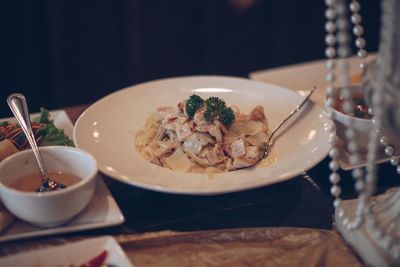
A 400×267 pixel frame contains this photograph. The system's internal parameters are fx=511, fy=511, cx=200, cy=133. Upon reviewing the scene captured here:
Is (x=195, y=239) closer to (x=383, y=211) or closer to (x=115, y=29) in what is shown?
(x=383, y=211)

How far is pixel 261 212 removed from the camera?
4.91 feet

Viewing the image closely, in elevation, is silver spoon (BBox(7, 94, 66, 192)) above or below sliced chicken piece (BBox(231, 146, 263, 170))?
above

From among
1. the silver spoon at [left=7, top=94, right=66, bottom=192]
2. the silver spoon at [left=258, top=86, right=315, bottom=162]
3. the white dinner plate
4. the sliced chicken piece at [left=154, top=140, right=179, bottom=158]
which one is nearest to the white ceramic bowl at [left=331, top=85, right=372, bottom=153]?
the white dinner plate

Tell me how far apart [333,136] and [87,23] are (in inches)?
102

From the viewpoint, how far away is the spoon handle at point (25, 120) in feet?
4.71

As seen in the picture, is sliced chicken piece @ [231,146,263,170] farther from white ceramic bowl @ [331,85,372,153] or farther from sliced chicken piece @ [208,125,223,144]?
white ceramic bowl @ [331,85,372,153]

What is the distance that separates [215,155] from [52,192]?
0.56 m

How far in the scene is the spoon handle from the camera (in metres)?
1.44

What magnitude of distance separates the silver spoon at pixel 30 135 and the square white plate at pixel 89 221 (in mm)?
101

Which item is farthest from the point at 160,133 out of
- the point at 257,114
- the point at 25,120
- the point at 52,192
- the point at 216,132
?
the point at 52,192

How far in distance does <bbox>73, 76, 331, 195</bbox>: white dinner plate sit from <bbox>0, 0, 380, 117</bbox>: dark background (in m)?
1.56

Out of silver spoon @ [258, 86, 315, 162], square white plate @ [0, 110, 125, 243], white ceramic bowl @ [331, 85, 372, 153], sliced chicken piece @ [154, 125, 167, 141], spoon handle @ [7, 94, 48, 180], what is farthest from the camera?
sliced chicken piece @ [154, 125, 167, 141]

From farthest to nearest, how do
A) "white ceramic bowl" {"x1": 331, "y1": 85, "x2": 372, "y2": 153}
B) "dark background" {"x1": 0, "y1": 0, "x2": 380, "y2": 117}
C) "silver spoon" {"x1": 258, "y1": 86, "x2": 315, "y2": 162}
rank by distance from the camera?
"dark background" {"x1": 0, "y1": 0, "x2": 380, "y2": 117}, "silver spoon" {"x1": 258, "y1": 86, "x2": 315, "y2": 162}, "white ceramic bowl" {"x1": 331, "y1": 85, "x2": 372, "y2": 153}

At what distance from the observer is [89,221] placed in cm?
134
